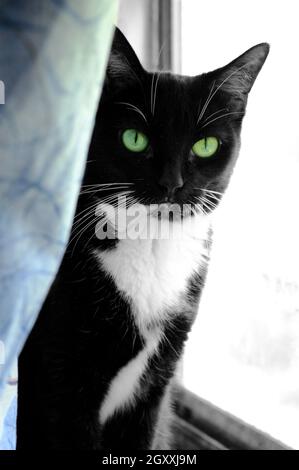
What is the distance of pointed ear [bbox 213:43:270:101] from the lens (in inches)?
29.6

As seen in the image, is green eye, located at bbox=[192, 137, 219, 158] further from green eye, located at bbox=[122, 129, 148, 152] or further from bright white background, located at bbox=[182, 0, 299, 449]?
bright white background, located at bbox=[182, 0, 299, 449]

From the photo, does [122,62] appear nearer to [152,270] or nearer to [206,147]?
[206,147]

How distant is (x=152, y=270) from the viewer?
0.81m

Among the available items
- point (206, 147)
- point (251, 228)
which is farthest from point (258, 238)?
point (206, 147)

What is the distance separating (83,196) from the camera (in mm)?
816

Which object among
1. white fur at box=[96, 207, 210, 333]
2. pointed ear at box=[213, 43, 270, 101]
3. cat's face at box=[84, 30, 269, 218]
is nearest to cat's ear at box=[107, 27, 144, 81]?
cat's face at box=[84, 30, 269, 218]

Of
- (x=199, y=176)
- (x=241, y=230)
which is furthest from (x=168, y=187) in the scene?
(x=241, y=230)

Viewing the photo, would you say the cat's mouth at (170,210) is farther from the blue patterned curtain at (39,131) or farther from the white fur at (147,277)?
the blue patterned curtain at (39,131)

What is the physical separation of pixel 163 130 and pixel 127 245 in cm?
20

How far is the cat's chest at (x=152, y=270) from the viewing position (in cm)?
79

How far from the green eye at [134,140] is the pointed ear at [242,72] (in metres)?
0.16

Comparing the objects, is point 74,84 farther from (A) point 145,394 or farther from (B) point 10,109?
(A) point 145,394

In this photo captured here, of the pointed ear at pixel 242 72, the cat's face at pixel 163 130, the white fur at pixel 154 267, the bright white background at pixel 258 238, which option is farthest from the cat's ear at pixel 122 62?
the bright white background at pixel 258 238

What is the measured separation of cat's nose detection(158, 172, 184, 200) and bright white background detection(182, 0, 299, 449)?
34 centimetres
